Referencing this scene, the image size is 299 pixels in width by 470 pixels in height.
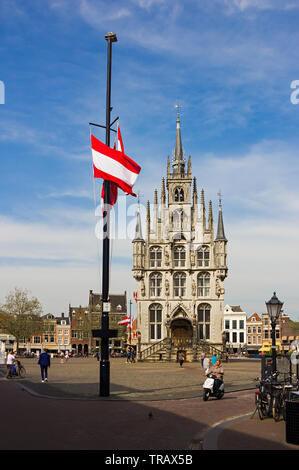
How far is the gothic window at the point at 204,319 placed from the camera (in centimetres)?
5794

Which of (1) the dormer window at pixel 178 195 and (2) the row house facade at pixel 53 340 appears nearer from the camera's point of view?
(1) the dormer window at pixel 178 195

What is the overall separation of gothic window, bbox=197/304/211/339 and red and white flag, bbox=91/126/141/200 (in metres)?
40.6

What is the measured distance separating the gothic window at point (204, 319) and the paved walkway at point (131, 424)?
39.9 m

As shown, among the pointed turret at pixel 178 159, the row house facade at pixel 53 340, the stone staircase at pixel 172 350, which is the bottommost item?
the row house facade at pixel 53 340

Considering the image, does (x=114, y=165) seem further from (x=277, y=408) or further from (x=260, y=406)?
(x=277, y=408)

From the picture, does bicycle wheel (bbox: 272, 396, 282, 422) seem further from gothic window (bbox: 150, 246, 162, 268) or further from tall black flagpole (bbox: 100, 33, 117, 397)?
gothic window (bbox: 150, 246, 162, 268)

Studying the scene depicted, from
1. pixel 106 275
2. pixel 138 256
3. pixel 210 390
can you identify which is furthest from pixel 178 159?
pixel 210 390

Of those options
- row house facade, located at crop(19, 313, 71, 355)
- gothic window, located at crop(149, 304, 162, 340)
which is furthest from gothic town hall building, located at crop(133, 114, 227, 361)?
row house facade, located at crop(19, 313, 71, 355)

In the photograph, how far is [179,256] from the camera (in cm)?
5916

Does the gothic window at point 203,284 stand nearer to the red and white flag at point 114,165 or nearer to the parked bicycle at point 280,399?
the red and white flag at point 114,165

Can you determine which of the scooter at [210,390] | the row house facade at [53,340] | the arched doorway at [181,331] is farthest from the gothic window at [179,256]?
the row house facade at [53,340]

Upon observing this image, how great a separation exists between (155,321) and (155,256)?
757 cm
